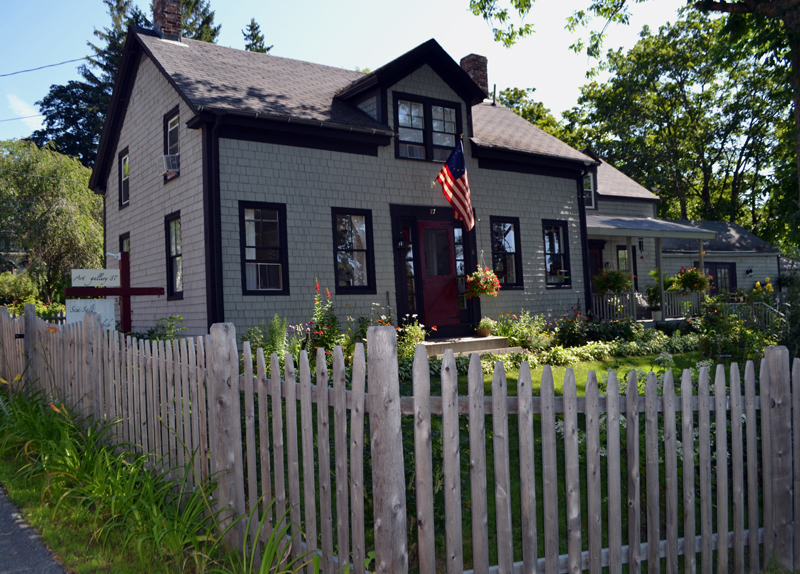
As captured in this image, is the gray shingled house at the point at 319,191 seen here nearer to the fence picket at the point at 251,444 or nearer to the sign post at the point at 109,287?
the sign post at the point at 109,287

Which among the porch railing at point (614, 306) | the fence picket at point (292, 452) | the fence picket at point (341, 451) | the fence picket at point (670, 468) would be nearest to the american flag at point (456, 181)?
the porch railing at point (614, 306)

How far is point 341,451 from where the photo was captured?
10.2 ft

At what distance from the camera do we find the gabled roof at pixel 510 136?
1461 centimetres

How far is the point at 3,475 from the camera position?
215 inches

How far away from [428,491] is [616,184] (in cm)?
2464

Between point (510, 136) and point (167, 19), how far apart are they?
27.4 ft

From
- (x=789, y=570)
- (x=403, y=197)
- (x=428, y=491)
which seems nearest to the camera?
(x=428, y=491)

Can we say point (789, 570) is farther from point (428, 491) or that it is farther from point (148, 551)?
point (148, 551)

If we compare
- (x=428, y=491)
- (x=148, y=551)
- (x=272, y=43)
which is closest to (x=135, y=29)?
(x=148, y=551)

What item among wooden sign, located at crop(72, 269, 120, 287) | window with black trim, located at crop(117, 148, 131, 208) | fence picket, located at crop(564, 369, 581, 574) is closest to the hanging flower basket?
wooden sign, located at crop(72, 269, 120, 287)

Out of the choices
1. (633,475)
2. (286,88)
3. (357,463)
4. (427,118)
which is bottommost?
(633,475)

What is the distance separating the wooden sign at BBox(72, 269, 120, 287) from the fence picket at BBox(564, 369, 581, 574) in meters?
6.57

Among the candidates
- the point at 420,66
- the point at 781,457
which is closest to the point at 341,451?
the point at 781,457

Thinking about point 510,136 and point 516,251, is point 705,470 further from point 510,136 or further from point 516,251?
point 510,136
